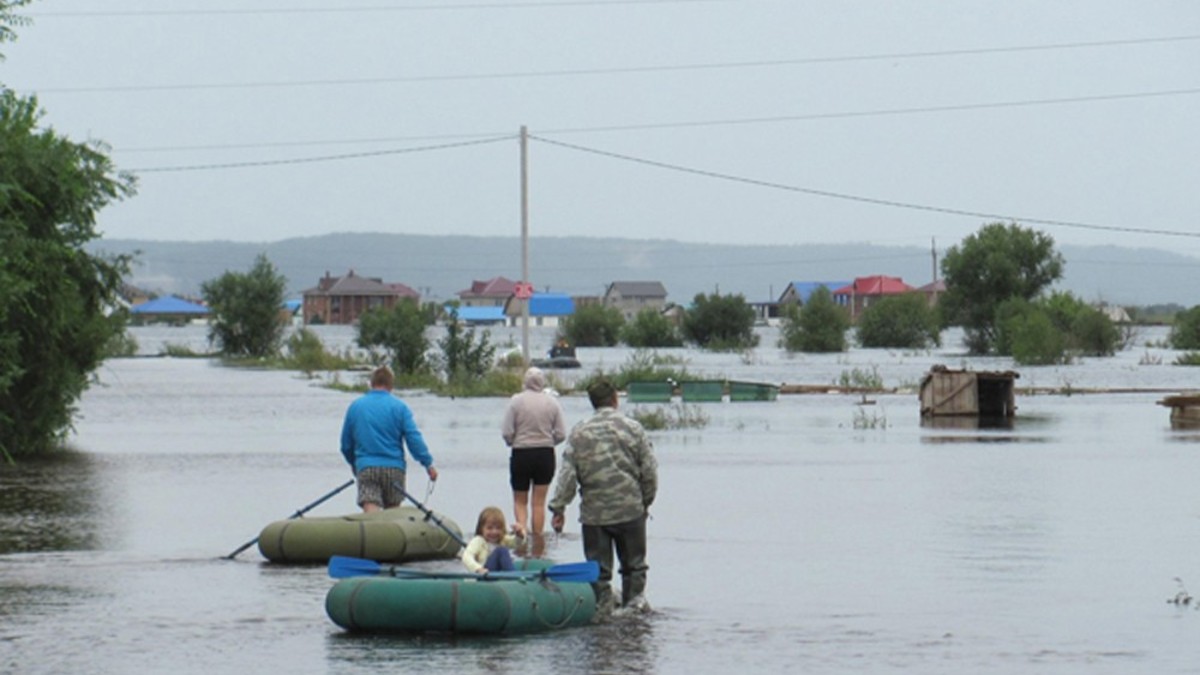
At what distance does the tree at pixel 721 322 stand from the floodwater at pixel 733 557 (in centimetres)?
11490

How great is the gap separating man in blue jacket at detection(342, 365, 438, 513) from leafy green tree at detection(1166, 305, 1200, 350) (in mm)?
122424

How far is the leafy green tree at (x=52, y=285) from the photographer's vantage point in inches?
1232

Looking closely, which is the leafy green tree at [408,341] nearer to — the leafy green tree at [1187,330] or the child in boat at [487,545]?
the child in boat at [487,545]

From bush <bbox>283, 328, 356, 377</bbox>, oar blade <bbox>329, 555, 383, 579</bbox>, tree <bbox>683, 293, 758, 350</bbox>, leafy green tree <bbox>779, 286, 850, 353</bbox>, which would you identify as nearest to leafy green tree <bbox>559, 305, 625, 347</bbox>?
tree <bbox>683, 293, 758, 350</bbox>

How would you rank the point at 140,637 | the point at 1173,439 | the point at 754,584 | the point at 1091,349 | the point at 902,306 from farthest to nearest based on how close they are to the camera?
the point at 902,306 < the point at 1091,349 < the point at 1173,439 < the point at 754,584 < the point at 140,637

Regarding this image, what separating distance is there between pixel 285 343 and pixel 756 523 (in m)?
119

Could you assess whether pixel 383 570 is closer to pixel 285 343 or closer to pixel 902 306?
pixel 285 343

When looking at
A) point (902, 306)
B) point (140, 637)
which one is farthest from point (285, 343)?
point (140, 637)

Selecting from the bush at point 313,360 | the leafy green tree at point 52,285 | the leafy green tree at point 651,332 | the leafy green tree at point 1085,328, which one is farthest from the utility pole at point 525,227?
the leafy green tree at point 651,332

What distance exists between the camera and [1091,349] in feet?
436

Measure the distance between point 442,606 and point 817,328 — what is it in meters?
133

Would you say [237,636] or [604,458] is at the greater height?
[604,458]

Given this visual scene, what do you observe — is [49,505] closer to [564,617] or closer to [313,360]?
[564,617]

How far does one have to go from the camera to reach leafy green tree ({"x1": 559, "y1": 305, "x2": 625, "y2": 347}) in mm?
167625
